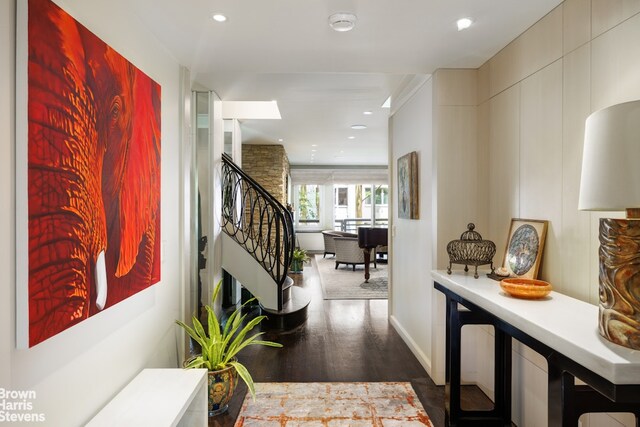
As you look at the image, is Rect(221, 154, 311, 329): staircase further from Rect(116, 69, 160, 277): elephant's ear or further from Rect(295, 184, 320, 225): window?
Rect(295, 184, 320, 225): window

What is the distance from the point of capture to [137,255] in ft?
6.40

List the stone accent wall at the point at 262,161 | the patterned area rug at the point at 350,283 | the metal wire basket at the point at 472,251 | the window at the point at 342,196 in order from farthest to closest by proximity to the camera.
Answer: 1. the window at the point at 342,196
2. the stone accent wall at the point at 262,161
3. the patterned area rug at the point at 350,283
4. the metal wire basket at the point at 472,251

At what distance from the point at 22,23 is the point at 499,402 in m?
2.88

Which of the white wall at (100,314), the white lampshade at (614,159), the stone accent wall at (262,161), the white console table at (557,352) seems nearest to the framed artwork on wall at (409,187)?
the white console table at (557,352)

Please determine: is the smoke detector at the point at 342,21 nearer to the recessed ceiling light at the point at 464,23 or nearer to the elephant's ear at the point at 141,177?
the recessed ceiling light at the point at 464,23

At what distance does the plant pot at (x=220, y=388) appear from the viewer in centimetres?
237

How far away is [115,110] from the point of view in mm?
1715

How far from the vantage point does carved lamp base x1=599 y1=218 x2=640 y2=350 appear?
110 cm

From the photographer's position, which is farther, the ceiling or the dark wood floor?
the dark wood floor

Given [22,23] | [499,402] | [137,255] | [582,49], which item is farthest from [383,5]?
[499,402]

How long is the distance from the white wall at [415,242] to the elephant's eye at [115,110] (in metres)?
2.10

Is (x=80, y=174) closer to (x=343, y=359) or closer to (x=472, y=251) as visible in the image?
(x=472, y=251)

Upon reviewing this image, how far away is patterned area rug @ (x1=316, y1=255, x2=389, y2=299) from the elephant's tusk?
13.9ft

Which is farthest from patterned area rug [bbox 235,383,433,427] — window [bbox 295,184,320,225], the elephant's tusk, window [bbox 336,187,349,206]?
window [bbox 336,187,349,206]
